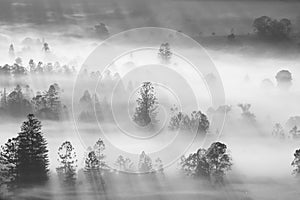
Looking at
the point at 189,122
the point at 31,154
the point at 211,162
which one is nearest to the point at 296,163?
the point at 211,162

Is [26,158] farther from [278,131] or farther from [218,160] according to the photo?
[278,131]

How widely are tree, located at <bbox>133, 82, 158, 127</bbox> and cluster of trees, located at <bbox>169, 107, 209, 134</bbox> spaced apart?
230 millimetres

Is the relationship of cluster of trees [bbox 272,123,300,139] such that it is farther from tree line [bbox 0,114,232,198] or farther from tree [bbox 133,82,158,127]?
tree [bbox 133,82,158,127]

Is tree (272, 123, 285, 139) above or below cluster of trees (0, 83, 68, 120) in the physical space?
below

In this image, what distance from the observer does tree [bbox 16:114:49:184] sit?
714cm

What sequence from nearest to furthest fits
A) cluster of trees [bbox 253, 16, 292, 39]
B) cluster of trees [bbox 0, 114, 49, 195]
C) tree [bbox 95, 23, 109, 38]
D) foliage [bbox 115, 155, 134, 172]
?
cluster of trees [bbox 0, 114, 49, 195], foliage [bbox 115, 155, 134, 172], tree [bbox 95, 23, 109, 38], cluster of trees [bbox 253, 16, 292, 39]

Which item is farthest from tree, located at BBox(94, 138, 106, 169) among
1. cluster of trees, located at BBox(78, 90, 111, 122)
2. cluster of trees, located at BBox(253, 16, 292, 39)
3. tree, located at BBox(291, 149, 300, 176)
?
cluster of trees, located at BBox(253, 16, 292, 39)

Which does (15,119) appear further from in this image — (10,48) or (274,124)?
(274,124)

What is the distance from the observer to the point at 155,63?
7.68 meters

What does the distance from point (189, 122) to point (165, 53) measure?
900 millimetres

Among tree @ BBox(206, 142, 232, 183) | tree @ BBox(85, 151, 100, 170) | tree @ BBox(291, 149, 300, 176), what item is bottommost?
tree @ BBox(291, 149, 300, 176)

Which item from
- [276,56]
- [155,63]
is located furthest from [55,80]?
[276,56]

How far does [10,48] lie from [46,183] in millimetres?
1710

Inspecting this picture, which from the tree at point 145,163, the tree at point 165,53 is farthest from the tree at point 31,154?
the tree at point 165,53
